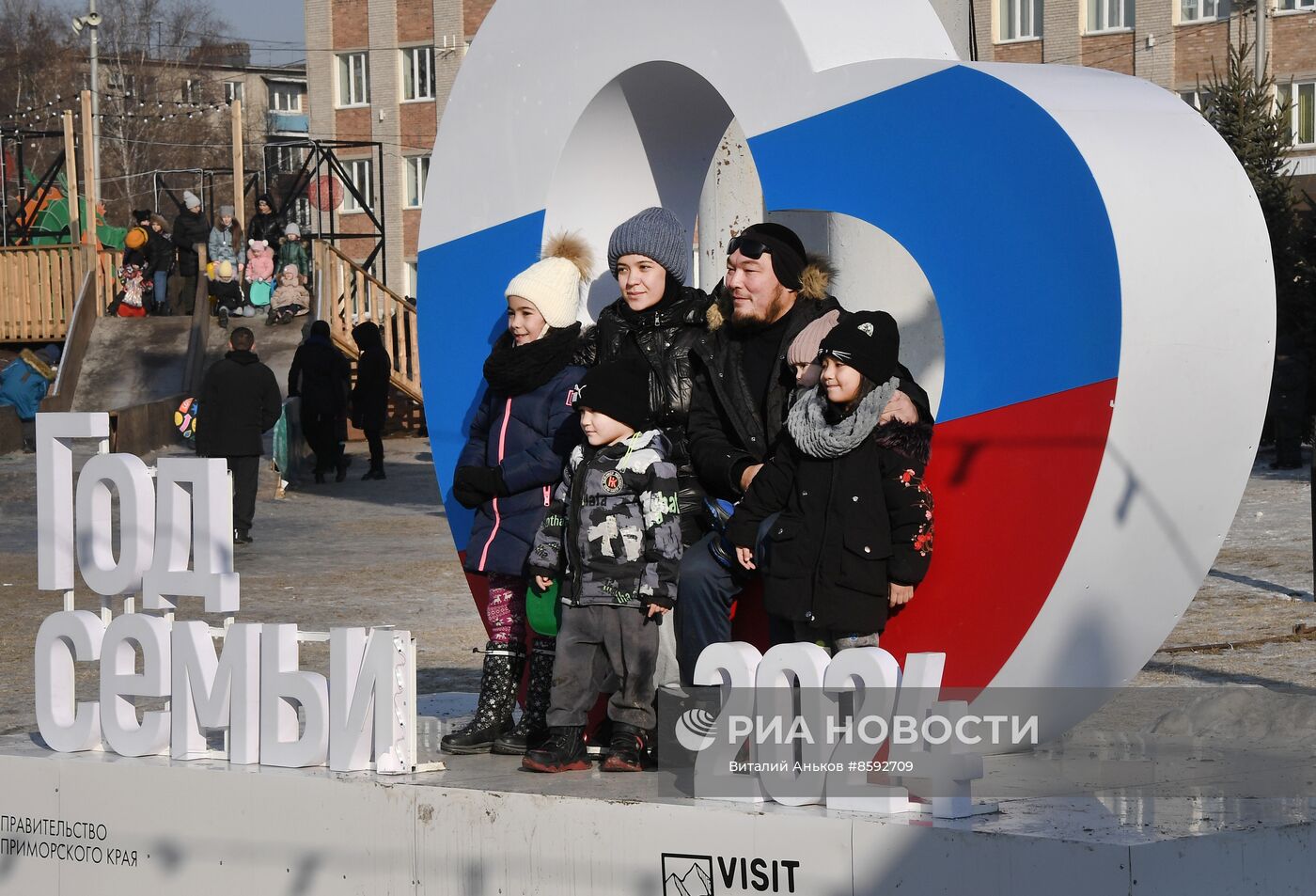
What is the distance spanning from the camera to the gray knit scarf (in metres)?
5.23

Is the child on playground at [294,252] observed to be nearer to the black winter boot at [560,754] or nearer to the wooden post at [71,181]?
the wooden post at [71,181]

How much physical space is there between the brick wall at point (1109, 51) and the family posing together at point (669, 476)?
35398mm

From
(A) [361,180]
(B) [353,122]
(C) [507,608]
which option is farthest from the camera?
(A) [361,180]

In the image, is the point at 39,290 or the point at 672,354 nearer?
the point at 672,354

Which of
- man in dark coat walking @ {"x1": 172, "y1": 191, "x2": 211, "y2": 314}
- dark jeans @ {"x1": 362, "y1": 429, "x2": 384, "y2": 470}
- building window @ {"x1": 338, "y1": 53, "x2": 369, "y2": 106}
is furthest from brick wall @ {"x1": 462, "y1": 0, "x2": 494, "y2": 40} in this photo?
dark jeans @ {"x1": 362, "y1": 429, "x2": 384, "y2": 470}

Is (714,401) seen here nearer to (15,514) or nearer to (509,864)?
(509,864)

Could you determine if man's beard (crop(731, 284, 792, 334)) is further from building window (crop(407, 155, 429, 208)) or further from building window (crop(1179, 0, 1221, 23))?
building window (crop(407, 155, 429, 208))

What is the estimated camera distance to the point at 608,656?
581cm

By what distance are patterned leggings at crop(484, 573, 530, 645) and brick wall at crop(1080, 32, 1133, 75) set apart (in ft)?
117

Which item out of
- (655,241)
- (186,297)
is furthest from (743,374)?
(186,297)

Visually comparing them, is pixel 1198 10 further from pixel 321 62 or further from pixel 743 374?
pixel 743 374

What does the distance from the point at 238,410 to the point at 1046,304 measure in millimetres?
10966

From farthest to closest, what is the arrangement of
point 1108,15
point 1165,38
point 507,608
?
point 1108,15 < point 1165,38 < point 507,608

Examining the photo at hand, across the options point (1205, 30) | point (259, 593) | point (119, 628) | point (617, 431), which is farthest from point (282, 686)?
point (1205, 30)
